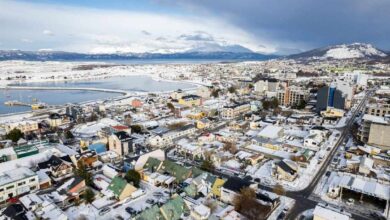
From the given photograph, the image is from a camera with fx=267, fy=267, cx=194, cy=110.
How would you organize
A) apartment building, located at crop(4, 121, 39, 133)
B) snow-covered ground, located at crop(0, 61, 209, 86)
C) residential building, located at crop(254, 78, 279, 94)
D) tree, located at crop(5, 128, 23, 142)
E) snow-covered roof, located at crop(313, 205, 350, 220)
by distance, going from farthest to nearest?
1. snow-covered ground, located at crop(0, 61, 209, 86)
2. residential building, located at crop(254, 78, 279, 94)
3. apartment building, located at crop(4, 121, 39, 133)
4. tree, located at crop(5, 128, 23, 142)
5. snow-covered roof, located at crop(313, 205, 350, 220)

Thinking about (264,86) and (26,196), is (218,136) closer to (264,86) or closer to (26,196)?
(26,196)

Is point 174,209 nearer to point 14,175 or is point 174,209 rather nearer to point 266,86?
point 14,175

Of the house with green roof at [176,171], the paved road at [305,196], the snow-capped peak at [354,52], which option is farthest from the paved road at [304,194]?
the snow-capped peak at [354,52]

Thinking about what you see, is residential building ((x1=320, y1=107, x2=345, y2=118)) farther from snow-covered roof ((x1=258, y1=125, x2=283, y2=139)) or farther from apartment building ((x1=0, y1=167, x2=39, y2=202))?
apartment building ((x1=0, y1=167, x2=39, y2=202))

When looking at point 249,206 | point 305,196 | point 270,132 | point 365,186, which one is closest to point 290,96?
point 270,132

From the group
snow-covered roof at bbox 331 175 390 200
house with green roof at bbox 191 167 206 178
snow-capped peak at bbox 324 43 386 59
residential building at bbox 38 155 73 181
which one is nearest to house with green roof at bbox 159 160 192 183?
house with green roof at bbox 191 167 206 178

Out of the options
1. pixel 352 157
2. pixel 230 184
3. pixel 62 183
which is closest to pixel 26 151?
pixel 62 183

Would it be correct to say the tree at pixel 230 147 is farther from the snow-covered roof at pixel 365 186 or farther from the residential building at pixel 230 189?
the snow-covered roof at pixel 365 186
